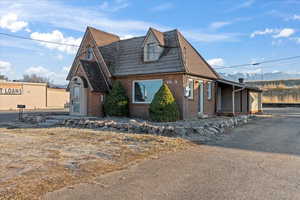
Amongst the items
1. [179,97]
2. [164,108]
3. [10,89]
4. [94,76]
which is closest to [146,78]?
[179,97]

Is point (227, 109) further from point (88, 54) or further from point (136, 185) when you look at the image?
point (136, 185)

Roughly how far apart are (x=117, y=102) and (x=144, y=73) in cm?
289

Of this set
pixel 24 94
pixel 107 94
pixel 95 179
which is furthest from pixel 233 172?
pixel 24 94

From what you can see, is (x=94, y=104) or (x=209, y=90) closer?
(x=94, y=104)

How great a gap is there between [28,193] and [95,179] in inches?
54.5

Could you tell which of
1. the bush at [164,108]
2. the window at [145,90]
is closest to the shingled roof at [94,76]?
the window at [145,90]

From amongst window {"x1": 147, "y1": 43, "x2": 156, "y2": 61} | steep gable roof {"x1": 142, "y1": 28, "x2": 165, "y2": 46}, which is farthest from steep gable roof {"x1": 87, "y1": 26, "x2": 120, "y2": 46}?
steep gable roof {"x1": 142, "y1": 28, "x2": 165, "y2": 46}

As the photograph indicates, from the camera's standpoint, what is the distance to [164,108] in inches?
555

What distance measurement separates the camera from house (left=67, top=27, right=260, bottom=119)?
1569cm

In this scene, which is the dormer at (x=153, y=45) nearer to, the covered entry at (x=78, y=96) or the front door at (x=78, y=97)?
the covered entry at (x=78, y=96)

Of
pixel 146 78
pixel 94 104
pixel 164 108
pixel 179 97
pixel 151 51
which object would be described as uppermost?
pixel 151 51

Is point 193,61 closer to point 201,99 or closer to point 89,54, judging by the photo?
point 201,99

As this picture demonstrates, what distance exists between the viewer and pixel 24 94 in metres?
37.2

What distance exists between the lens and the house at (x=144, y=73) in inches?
618
